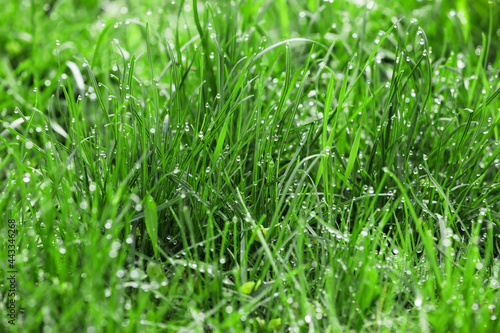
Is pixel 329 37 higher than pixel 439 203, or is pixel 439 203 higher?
pixel 329 37

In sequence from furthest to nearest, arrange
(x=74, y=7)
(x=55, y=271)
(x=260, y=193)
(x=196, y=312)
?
(x=74, y=7) < (x=260, y=193) < (x=55, y=271) < (x=196, y=312)

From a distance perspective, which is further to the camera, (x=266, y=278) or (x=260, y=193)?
(x=260, y=193)

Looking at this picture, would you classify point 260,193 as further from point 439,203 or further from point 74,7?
point 74,7

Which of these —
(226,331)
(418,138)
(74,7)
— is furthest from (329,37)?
(74,7)

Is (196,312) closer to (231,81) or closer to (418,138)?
(231,81)

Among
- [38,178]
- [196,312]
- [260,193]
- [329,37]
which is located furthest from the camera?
[329,37]

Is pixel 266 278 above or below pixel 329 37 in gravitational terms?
below

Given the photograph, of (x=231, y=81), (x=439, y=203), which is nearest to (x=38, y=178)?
(x=231, y=81)

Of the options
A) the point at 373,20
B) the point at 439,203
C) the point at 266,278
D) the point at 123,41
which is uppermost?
the point at 373,20

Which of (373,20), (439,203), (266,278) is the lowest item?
(266,278)
